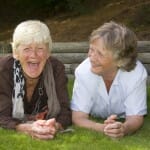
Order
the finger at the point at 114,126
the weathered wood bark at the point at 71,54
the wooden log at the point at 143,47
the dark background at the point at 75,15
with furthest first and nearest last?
the dark background at the point at 75,15, the weathered wood bark at the point at 71,54, the wooden log at the point at 143,47, the finger at the point at 114,126

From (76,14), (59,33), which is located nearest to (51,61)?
(59,33)

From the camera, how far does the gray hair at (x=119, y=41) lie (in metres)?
4.52

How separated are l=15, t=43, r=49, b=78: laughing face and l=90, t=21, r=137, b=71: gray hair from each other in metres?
0.43

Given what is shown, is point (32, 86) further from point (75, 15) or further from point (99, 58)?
point (75, 15)

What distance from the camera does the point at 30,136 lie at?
433 cm

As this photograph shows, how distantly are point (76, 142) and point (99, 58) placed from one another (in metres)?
0.71

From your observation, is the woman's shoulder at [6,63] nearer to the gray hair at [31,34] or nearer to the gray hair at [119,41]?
the gray hair at [31,34]

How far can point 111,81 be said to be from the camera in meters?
4.82

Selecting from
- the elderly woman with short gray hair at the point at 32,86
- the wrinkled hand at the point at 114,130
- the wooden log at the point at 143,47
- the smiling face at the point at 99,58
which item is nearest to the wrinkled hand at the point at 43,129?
the elderly woman with short gray hair at the point at 32,86

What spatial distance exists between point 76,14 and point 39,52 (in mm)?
7702

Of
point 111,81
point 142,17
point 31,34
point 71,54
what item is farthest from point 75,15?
point 31,34

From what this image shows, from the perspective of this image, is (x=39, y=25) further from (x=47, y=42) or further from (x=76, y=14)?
(x=76, y=14)

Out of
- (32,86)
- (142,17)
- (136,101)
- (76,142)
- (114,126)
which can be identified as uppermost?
(142,17)

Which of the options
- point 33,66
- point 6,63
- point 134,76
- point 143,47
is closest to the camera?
point 33,66
